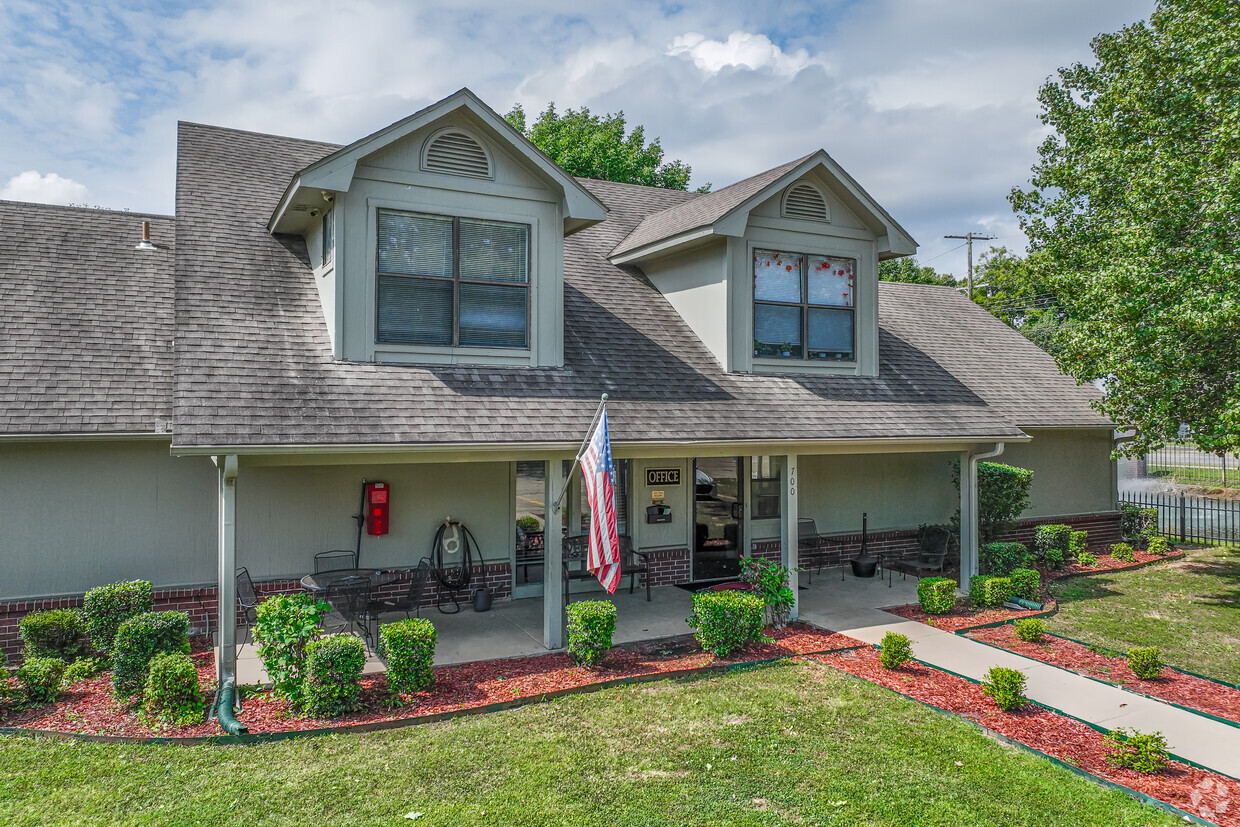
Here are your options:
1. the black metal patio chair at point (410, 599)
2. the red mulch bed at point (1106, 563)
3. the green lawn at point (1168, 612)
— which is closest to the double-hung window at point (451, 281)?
the black metal patio chair at point (410, 599)

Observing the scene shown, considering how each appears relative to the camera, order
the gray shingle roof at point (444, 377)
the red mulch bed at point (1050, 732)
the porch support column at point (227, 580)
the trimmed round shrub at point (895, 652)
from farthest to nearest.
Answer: the trimmed round shrub at point (895, 652) → the gray shingle roof at point (444, 377) → the porch support column at point (227, 580) → the red mulch bed at point (1050, 732)

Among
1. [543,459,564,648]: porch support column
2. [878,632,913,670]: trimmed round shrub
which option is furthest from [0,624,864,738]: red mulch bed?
[878,632,913,670]: trimmed round shrub

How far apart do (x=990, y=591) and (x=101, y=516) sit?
38.7 ft

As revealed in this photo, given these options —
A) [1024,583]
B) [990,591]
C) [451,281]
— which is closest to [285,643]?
[451,281]

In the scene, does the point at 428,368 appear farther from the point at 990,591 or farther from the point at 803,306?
the point at 990,591

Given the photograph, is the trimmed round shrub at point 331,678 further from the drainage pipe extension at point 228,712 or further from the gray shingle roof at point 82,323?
the gray shingle roof at point 82,323

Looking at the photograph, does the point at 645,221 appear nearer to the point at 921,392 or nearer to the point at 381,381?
the point at 921,392

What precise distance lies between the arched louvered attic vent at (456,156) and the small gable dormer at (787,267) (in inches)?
134

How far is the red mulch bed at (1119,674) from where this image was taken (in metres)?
7.70

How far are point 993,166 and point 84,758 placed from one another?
2037 cm

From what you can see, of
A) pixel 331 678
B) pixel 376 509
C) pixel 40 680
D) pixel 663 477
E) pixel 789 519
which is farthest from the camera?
pixel 663 477

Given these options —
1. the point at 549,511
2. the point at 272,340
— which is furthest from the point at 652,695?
the point at 272,340

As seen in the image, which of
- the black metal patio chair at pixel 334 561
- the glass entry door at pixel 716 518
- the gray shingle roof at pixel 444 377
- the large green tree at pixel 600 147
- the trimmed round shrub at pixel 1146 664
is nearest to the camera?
the gray shingle roof at pixel 444 377

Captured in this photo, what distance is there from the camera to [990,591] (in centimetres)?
1111
